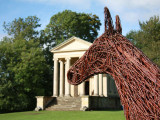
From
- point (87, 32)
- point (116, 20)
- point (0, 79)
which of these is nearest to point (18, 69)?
point (0, 79)

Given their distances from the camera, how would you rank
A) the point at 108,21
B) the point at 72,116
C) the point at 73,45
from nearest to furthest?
the point at 108,21
the point at 72,116
the point at 73,45

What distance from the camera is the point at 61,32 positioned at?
4834 centimetres

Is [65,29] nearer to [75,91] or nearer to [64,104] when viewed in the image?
[75,91]

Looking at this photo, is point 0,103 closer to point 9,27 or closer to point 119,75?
point 9,27

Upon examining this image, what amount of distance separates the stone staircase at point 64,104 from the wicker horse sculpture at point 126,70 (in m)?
24.8

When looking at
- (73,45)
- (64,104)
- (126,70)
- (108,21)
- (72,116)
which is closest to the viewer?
(126,70)

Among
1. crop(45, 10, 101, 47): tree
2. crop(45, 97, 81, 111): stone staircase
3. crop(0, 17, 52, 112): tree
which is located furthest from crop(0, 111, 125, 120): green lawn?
crop(45, 10, 101, 47): tree

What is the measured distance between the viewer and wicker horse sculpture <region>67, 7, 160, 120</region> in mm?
3283

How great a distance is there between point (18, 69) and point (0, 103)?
528cm

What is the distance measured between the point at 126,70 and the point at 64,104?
93.3 ft

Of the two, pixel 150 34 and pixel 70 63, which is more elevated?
pixel 150 34

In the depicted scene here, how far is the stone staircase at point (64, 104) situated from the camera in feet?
96.0

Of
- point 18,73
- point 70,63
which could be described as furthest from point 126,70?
point 70,63

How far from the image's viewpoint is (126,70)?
3.63 m
